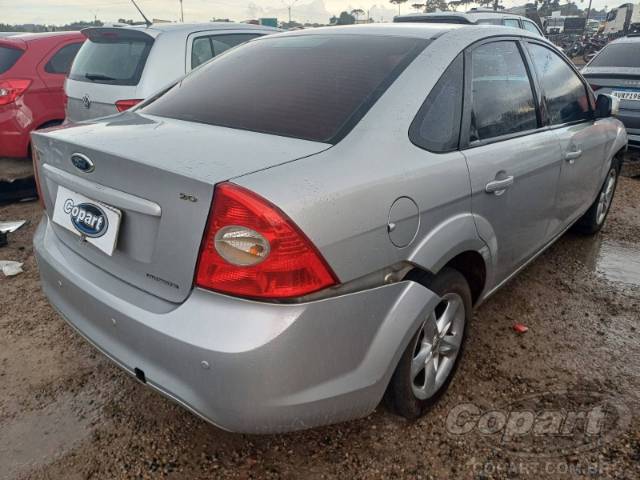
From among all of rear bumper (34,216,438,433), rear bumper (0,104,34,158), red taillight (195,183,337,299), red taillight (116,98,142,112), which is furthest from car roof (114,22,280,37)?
red taillight (195,183,337,299)

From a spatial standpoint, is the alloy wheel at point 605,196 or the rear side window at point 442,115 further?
the alloy wheel at point 605,196

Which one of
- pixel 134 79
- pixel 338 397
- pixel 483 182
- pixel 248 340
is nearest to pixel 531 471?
pixel 338 397

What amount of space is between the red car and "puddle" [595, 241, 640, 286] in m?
5.48

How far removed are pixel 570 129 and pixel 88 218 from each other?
2.68 meters

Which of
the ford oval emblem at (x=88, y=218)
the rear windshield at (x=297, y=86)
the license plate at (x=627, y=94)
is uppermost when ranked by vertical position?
the rear windshield at (x=297, y=86)

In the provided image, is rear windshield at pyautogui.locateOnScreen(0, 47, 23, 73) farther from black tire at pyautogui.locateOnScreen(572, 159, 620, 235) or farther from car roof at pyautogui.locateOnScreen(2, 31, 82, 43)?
black tire at pyautogui.locateOnScreen(572, 159, 620, 235)

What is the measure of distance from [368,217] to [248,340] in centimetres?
51

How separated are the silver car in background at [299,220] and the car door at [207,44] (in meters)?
2.24

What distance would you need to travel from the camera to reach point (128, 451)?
1985mm

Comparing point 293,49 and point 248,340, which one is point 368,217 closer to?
point 248,340

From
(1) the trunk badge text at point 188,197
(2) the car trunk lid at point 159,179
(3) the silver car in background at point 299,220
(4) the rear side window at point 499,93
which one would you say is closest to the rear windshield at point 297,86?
(3) the silver car in background at point 299,220

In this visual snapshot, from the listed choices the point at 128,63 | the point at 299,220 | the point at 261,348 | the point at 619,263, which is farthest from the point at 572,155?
the point at 128,63

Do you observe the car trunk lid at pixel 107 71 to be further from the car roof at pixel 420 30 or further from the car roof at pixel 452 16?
the car roof at pixel 452 16

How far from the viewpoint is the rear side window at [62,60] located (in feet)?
18.3
